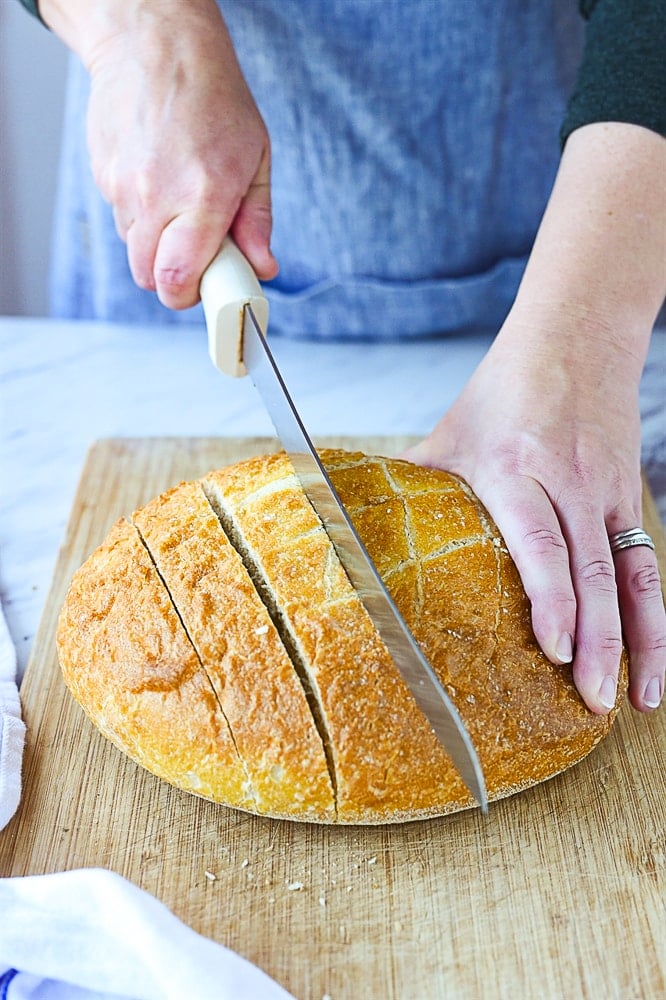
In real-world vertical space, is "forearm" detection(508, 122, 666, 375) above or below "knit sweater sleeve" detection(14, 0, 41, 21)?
below

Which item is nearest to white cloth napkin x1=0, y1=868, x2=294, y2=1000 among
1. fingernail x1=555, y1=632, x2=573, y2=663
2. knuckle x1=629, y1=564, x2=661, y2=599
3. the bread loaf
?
the bread loaf

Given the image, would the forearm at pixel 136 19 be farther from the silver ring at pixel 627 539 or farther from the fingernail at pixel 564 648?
the fingernail at pixel 564 648

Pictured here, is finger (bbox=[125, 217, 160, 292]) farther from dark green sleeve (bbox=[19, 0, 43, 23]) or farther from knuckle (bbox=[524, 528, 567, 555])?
knuckle (bbox=[524, 528, 567, 555])

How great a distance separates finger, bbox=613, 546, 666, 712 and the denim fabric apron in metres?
1.29

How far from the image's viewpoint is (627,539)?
5.74ft

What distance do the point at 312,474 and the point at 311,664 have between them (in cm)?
35

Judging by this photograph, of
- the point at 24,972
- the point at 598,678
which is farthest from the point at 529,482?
the point at 24,972

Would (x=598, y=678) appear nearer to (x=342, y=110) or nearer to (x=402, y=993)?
(x=402, y=993)

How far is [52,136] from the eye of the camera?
13.4 feet

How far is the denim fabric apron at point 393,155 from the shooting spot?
2.43 metres

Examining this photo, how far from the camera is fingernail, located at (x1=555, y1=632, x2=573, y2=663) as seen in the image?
157cm

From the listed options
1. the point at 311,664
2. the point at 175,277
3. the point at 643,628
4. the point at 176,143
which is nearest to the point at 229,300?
the point at 175,277

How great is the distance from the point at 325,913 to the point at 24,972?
1.44 ft

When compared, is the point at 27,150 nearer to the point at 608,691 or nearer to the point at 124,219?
the point at 124,219
